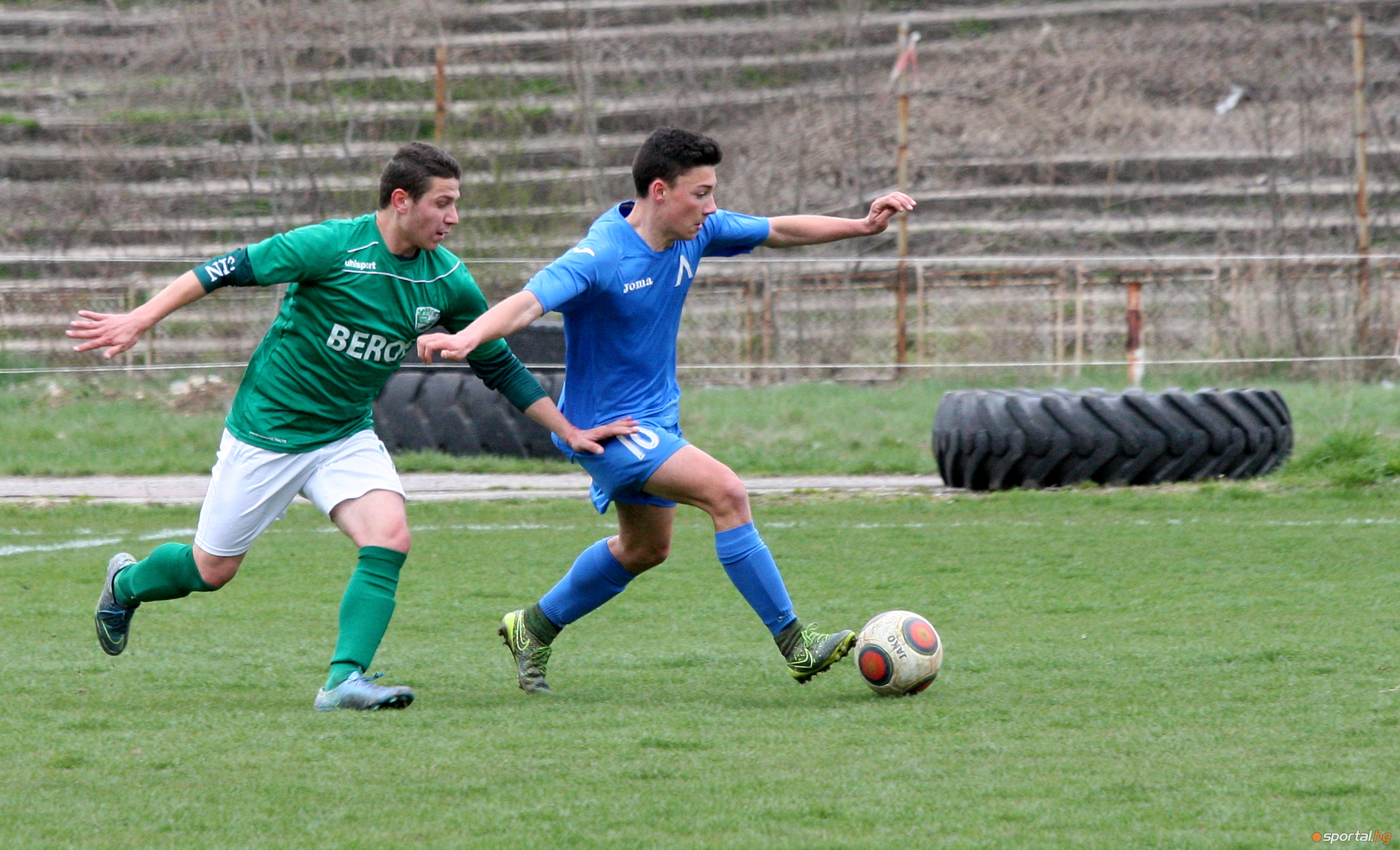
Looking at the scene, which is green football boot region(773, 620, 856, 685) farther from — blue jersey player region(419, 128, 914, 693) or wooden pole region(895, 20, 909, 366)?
wooden pole region(895, 20, 909, 366)

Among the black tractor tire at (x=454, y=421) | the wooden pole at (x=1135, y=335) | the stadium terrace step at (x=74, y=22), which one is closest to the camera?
the black tractor tire at (x=454, y=421)

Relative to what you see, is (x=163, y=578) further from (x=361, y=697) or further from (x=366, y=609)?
(x=361, y=697)

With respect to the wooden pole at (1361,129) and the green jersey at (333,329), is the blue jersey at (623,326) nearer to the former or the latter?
the green jersey at (333,329)

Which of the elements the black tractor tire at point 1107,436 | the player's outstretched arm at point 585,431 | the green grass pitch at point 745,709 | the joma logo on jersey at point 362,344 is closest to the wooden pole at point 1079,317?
the black tractor tire at point 1107,436

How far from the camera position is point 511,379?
4.98m

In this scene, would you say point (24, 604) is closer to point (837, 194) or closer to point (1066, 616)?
point (1066, 616)

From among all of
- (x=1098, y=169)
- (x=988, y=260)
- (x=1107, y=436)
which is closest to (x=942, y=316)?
(x=988, y=260)

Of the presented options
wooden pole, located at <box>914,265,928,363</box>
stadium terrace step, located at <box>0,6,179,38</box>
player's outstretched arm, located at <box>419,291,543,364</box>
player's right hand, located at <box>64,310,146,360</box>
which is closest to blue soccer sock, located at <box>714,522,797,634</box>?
player's outstretched arm, located at <box>419,291,543,364</box>

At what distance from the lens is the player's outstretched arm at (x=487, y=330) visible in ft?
13.5

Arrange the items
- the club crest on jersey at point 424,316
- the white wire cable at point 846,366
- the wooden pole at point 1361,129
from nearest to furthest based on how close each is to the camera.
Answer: the club crest on jersey at point 424,316 → the white wire cable at point 846,366 → the wooden pole at point 1361,129

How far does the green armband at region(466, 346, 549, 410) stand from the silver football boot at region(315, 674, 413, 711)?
3.29 ft

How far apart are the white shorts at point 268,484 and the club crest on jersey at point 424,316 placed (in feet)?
1.41

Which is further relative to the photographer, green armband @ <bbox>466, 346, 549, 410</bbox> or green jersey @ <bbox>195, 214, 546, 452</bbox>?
green armband @ <bbox>466, 346, 549, 410</bbox>

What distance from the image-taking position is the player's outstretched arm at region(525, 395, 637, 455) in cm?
473
